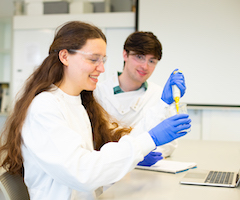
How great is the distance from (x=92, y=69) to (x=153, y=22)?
2.89m

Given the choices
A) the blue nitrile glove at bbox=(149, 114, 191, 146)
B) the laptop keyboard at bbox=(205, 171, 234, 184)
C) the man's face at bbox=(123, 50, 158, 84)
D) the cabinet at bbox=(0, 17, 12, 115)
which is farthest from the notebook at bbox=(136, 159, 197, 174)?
the cabinet at bbox=(0, 17, 12, 115)

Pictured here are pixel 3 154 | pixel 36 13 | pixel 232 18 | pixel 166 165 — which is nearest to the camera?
pixel 3 154

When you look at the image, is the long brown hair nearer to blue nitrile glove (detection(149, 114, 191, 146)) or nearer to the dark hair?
blue nitrile glove (detection(149, 114, 191, 146))

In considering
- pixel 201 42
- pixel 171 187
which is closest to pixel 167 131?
pixel 171 187

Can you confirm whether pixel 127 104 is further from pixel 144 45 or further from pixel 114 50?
pixel 114 50

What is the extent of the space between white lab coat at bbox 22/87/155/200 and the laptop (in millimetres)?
245

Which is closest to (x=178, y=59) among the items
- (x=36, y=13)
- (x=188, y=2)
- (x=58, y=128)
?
(x=188, y=2)

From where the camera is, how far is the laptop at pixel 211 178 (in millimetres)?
1249

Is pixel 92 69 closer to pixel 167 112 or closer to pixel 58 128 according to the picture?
pixel 58 128

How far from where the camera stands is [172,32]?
4055 millimetres

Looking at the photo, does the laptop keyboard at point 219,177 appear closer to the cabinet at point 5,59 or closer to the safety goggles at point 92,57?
the safety goggles at point 92,57

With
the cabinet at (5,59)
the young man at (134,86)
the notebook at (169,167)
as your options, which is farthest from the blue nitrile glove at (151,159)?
the cabinet at (5,59)

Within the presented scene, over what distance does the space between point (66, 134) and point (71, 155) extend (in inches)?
3.4

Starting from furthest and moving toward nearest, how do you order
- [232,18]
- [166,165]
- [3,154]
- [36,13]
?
[36,13] → [232,18] → [166,165] → [3,154]
